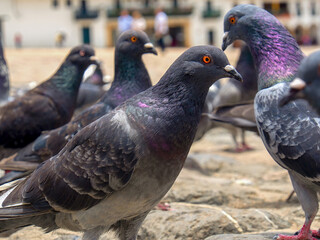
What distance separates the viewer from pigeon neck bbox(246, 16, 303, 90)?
4.46 metres

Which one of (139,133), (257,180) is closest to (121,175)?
(139,133)

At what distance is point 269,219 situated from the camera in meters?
4.93

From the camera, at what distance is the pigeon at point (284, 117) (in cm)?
410

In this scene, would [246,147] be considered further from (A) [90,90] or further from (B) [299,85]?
(B) [299,85]

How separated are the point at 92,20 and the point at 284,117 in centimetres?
5585

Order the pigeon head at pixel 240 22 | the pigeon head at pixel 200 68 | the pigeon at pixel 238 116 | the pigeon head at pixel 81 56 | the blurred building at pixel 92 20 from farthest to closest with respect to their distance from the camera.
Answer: the blurred building at pixel 92 20
the pigeon head at pixel 81 56
the pigeon at pixel 238 116
the pigeon head at pixel 240 22
the pigeon head at pixel 200 68

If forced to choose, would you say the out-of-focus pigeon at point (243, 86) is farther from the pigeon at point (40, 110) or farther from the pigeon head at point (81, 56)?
the pigeon at point (40, 110)

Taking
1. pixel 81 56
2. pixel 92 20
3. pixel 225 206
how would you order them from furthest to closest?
pixel 92 20 < pixel 81 56 < pixel 225 206

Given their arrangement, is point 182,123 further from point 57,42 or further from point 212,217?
point 57,42

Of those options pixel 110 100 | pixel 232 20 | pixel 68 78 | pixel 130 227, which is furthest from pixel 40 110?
pixel 130 227

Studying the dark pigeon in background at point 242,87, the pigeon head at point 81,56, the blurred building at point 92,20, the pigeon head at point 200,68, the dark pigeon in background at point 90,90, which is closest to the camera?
the pigeon head at point 200,68

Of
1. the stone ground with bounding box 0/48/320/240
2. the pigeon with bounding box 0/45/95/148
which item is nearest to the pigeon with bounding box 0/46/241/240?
the stone ground with bounding box 0/48/320/240

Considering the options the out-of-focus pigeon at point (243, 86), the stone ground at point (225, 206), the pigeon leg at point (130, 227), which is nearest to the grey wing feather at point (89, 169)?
the pigeon leg at point (130, 227)

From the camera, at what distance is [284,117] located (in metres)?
4.22
